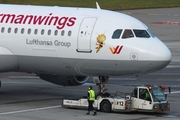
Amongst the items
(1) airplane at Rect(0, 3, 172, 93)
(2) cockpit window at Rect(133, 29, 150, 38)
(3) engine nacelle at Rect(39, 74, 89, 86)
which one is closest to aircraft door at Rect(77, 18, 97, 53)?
(1) airplane at Rect(0, 3, 172, 93)

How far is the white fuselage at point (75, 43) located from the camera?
37.6 metres

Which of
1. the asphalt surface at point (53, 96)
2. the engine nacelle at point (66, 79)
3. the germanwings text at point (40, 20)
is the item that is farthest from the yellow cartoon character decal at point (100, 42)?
the engine nacelle at point (66, 79)

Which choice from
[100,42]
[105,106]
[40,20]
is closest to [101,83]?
[105,106]

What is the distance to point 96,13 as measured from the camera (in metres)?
39.8

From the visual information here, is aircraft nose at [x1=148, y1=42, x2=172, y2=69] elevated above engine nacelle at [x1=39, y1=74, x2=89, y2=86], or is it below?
above

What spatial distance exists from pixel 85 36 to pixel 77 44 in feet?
2.18

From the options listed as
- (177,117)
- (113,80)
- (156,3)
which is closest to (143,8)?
(156,3)

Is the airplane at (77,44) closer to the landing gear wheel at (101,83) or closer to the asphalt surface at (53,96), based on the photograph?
the landing gear wheel at (101,83)

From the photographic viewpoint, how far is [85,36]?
1522 inches

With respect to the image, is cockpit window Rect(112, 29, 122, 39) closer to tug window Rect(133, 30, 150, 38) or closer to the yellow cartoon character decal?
the yellow cartoon character decal

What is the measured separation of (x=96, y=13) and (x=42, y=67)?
4.65 m

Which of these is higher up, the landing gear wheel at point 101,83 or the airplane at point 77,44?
the airplane at point 77,44

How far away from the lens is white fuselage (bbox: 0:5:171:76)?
37.6 m

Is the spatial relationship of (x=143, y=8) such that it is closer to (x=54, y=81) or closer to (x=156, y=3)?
(x=156, y=3)
